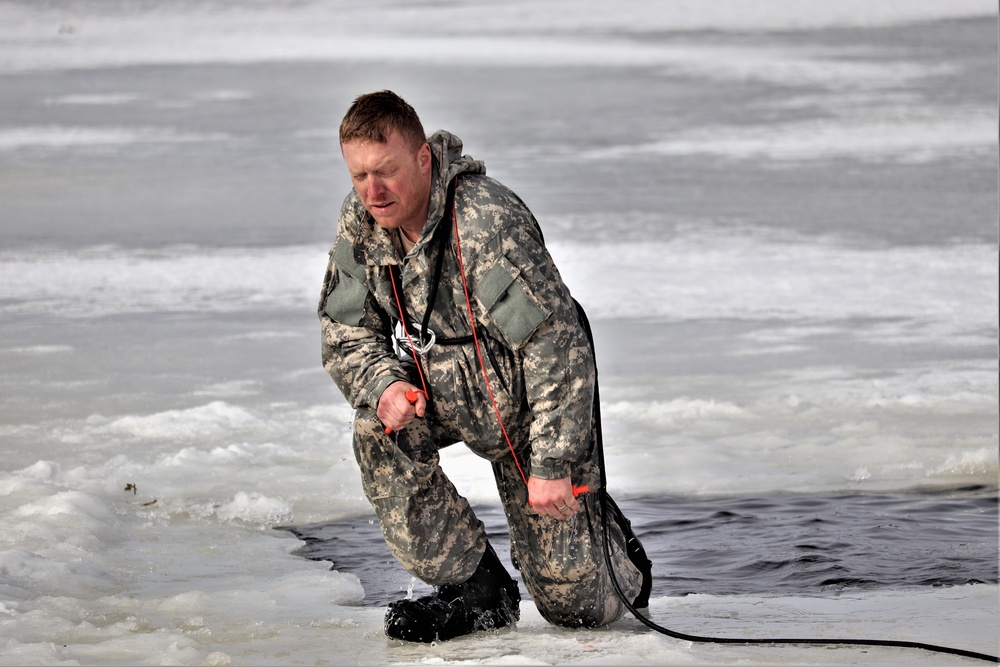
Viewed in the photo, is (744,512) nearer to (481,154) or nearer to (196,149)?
(481,154)

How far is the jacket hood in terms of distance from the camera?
3582mm

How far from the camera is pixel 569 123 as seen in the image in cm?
1606

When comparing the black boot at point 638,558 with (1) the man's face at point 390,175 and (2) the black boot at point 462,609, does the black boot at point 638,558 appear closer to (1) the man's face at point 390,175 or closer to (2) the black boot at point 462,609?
(2) the black boot at point 462,609

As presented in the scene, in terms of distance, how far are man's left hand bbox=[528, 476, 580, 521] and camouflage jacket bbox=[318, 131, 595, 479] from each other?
22mm

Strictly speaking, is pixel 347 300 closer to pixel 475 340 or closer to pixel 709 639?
pixel 475 340

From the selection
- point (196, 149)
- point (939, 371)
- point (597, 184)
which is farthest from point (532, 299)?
point (196, 149)

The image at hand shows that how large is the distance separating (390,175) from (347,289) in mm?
376

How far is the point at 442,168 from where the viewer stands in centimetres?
364

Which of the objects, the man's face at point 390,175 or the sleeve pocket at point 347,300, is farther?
the sleeve pocket at point 347,300

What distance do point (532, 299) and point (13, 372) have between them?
414cm

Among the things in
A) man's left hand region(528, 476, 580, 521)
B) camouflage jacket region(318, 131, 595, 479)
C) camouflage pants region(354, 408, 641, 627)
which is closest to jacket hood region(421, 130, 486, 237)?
camouflage jacket region(318, 131, 595, 479)

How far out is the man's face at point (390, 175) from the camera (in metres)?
3.52

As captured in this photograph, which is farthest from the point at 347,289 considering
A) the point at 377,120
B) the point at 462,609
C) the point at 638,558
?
the point at 638,558

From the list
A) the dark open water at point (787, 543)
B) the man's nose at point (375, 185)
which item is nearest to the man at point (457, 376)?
the man's nose at point (375, 185)
